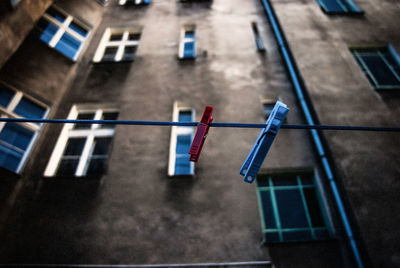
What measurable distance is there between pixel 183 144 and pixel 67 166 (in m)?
2.99

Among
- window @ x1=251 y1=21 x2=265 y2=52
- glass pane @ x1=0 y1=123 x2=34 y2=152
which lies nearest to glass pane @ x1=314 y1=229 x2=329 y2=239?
window @ x1=251 y1=21 x2=265 y2=52

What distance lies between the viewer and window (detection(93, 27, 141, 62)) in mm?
8422

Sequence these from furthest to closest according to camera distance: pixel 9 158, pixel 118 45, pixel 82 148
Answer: pixel 118 45, pixel 82 148, pixel 9 158

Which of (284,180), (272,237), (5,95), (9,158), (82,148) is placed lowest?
(272,237)

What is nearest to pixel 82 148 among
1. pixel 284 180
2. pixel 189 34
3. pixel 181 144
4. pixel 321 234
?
pixel 181 144

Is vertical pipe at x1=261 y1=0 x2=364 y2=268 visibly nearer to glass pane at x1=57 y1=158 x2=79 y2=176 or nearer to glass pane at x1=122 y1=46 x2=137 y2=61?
glass pane at x1=122 y1=46 x2=137 y2=61

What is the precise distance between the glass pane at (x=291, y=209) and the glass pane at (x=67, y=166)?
198 inches

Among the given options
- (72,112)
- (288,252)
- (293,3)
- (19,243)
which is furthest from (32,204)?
(293,3)

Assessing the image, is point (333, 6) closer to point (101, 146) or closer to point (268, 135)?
point (268, 135)

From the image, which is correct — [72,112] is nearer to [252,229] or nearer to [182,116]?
[182,116]

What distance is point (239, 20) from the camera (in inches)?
359

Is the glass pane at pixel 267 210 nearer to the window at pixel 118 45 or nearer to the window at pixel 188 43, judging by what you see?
the window at pixel 188 43

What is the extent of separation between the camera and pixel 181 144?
6.18 m

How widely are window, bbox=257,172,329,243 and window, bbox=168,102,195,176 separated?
73.2 inches
